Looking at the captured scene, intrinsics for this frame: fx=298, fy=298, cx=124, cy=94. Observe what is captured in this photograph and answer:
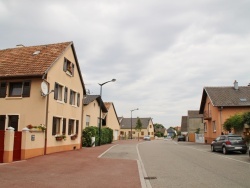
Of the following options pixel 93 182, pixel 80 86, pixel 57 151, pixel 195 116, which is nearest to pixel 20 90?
pixel 57 151

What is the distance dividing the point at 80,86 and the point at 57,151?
850 centimetres

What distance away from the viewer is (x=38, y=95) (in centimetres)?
2088

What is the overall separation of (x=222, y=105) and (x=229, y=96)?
9.13ft

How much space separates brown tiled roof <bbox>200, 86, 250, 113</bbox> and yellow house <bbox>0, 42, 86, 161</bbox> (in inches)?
873

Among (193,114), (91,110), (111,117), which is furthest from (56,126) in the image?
(193,114)

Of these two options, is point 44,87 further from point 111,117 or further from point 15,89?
point 111,117

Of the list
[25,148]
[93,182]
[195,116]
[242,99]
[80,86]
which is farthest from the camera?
[195,116]

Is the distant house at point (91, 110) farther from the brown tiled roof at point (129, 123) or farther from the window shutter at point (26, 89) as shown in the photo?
the brown tiled roof at point (129, 123)

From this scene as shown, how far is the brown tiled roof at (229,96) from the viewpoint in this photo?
38878mm

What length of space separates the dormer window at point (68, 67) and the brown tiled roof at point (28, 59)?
130cm

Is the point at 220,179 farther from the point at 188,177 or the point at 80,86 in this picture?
the point at 80,86

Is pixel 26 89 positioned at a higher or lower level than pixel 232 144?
higher

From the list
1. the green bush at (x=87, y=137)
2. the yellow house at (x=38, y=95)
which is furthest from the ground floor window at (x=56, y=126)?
the green bush at (x=87, y=137)

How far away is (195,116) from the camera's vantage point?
255 ft
